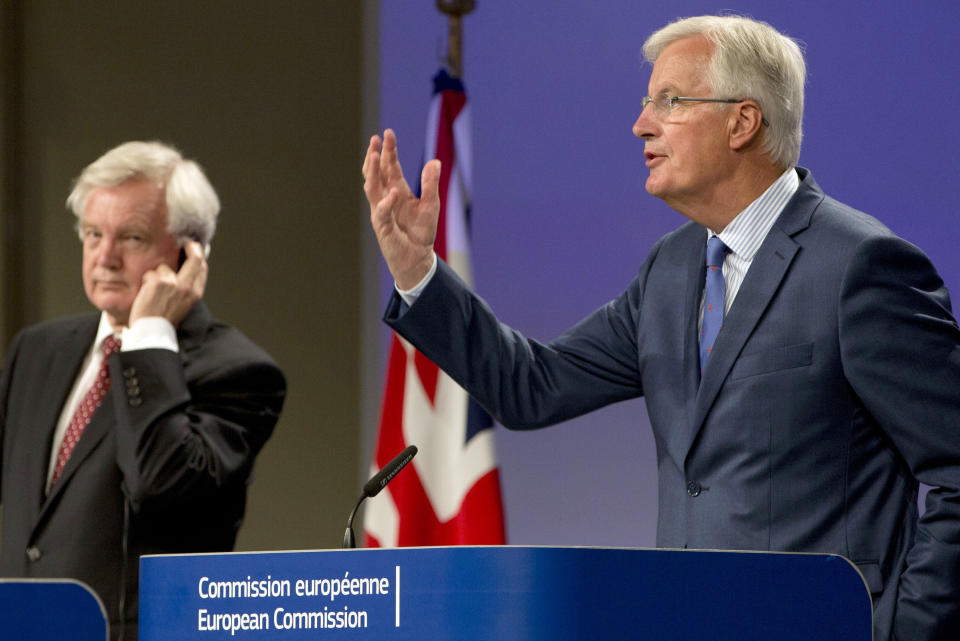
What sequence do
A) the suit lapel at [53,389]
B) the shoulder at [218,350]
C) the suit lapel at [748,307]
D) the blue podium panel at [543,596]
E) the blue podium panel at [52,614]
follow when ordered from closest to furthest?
the blue podium panel at [543,596], the blue podium panel at [52,614], the suit lapel at [748,307], the suit lapel at [53,389], the shoulder at [218,350]

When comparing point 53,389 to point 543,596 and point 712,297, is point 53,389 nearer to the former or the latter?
point 712,297

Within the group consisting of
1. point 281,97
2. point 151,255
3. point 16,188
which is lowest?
point 151,255

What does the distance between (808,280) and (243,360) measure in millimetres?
1400

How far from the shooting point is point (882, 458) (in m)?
1.96

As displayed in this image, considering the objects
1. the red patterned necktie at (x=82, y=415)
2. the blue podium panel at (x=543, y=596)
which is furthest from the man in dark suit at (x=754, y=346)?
the red patterned necktie at (x=82, y=415)

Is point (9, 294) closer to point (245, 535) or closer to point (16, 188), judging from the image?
point (16, 188)

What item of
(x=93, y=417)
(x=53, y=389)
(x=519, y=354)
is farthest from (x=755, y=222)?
(x=53, y=389)

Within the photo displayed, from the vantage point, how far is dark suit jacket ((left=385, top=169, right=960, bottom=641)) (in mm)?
1874

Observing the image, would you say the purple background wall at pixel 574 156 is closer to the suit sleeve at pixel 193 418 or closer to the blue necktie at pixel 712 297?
the suit sleeve at pixel 193 418

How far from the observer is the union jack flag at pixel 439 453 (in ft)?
12.1

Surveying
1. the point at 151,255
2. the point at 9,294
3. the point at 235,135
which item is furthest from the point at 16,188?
the point at 151,255

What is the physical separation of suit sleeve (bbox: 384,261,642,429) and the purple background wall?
1.57m

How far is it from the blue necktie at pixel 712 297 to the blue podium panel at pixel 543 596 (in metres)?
0.70

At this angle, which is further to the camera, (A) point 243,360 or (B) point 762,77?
(A) point 243,360
